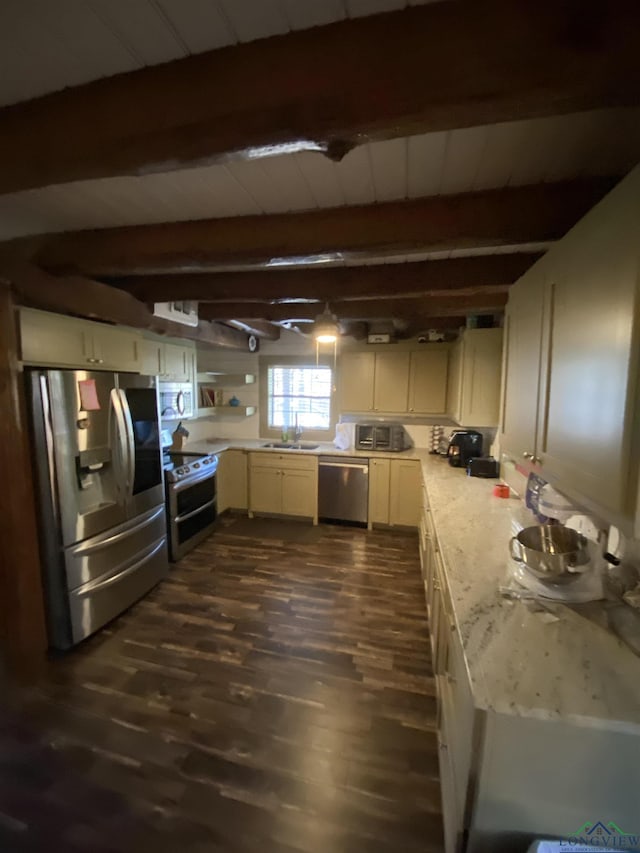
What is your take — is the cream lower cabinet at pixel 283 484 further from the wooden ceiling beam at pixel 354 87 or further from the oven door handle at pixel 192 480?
the wooden ceiling beam at pixel 354 87

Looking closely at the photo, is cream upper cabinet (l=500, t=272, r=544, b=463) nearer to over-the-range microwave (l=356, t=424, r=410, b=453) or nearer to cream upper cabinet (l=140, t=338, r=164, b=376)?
over-the-range microwave (l=356, t=424, r=410, b=453)

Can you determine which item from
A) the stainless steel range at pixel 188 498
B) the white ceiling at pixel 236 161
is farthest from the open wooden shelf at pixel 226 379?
the white ceiling at pixel 236 161

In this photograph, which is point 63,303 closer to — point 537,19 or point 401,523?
point 537,19

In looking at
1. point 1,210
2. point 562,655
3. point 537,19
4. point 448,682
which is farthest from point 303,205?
point 448,682

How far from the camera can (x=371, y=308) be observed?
3.05m

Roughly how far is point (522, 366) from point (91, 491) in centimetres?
269

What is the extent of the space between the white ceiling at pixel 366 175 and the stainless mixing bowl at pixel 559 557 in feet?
4.48

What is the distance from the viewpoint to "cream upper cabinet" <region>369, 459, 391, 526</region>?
4059 millimetres

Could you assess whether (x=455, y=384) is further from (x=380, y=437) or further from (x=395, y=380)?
(x=380, y=437)

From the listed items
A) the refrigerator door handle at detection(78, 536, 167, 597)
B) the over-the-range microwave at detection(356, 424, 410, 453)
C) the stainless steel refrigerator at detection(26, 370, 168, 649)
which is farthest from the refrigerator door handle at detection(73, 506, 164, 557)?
the over-the-range microwave at detection(356, 424, 410, 453)

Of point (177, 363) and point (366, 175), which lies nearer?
point (366, 175)

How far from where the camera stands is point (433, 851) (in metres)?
1.33

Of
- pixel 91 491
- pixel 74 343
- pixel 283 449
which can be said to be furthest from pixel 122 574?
pixel 283 449

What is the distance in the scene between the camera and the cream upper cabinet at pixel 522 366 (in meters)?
1.55
